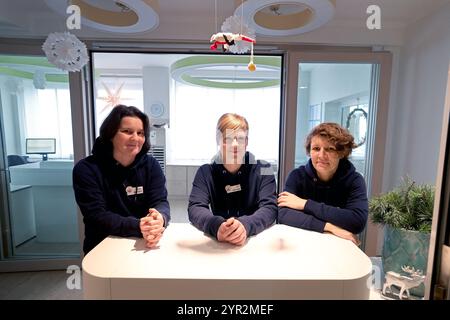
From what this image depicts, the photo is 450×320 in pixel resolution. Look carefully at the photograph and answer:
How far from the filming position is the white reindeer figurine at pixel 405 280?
677 mm

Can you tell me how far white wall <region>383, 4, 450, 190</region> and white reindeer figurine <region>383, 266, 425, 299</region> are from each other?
3.85ft

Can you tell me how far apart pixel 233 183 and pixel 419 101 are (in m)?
1.78

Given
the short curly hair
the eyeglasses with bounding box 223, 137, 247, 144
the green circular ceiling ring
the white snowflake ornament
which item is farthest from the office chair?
the short curly hair

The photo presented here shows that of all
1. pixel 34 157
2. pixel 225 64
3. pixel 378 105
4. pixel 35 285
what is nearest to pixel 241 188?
pixel 378 105

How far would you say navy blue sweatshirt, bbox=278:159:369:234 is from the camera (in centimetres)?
82

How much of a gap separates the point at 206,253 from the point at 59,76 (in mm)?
2156

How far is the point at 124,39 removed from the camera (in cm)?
182

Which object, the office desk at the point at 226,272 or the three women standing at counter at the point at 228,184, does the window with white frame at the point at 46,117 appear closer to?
the three women standing at counter at the point at 228,184

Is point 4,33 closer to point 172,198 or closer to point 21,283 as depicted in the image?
point 21,283

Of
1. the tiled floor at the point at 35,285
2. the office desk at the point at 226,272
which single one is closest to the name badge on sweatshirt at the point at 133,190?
the office desk at the point at 226,272

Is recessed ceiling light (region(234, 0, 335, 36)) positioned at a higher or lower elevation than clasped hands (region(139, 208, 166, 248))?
higher

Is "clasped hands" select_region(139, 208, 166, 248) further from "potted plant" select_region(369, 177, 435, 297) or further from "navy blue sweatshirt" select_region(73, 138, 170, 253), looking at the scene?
"potted plant" select_region(369, 177, 435, 297)

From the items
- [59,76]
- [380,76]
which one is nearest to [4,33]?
[59,76]

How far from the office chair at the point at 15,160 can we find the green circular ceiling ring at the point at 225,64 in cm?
182
